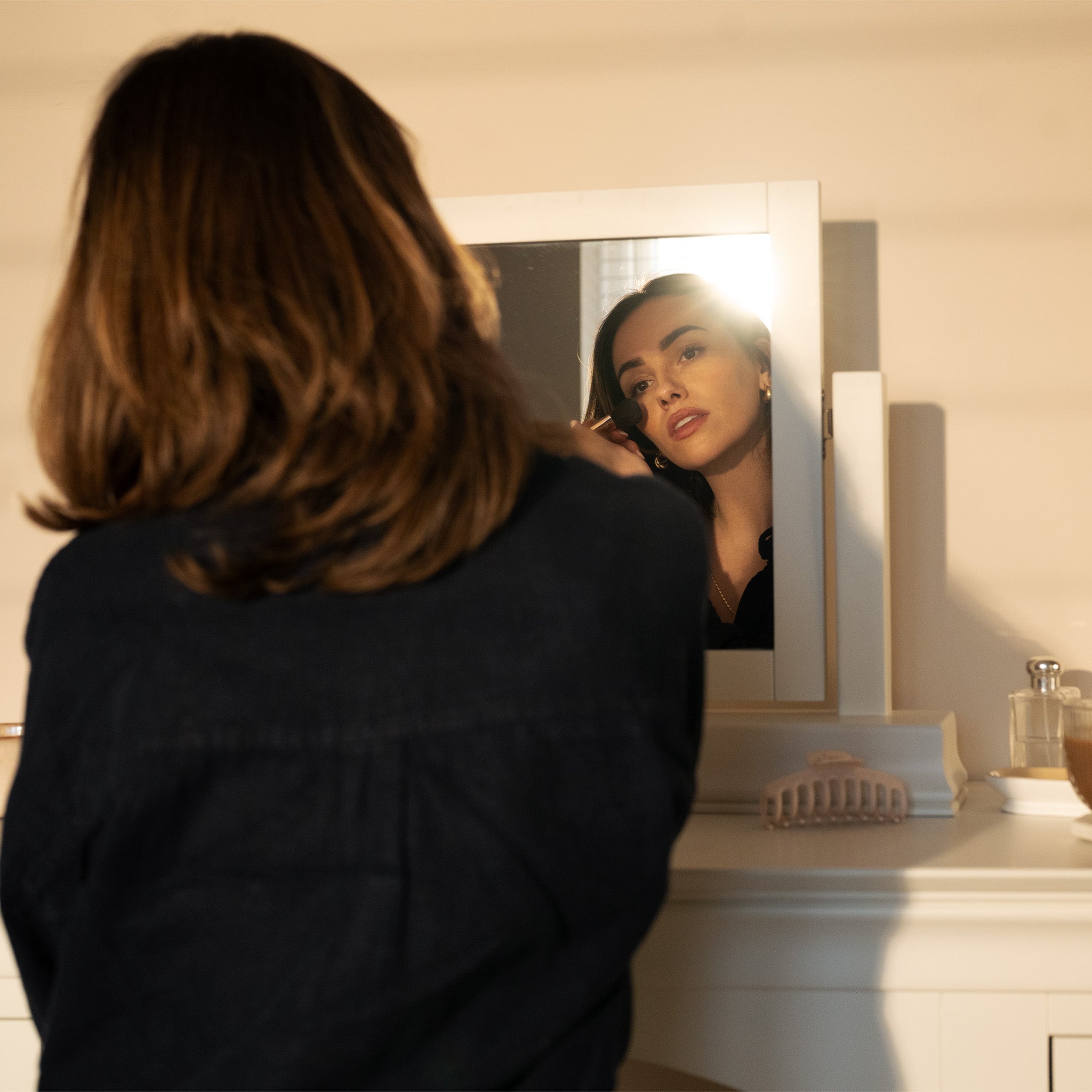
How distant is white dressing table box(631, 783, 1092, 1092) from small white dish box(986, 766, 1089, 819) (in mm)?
225

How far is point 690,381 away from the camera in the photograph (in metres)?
1.21

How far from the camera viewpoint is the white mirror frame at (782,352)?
3.86 feet

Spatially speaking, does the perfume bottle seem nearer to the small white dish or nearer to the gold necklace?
the small white dish

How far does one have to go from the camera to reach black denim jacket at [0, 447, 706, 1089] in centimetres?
48

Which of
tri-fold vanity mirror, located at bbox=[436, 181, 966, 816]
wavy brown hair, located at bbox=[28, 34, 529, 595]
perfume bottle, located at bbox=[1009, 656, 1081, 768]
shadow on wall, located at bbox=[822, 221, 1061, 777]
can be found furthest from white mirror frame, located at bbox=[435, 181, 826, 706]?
wavy brown hair, located at bbox=[28, 34, 529, 595]

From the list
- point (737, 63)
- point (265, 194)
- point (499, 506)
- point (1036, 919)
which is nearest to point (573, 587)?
point (499, 506)

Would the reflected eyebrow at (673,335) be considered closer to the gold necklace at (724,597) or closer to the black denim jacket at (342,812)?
the gold necklace at (724,597)

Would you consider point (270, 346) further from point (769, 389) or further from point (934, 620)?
point (934, 620)

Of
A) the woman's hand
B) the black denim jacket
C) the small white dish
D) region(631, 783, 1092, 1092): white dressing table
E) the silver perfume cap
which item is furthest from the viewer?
the silver perfume cap

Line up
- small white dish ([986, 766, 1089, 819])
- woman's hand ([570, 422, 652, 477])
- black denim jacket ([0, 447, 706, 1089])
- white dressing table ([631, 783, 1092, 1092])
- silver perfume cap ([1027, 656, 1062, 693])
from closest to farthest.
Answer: black denim jacket ([0, 447, 706, 1089]) → woman's hand ([570, 422, 652, 477]) → white dressing table ([631, 783, 1092, 1092]) → small white dish ([986, 766, 1089, 819]) → silver perfume cap ([1027, 656, 1062, 693])

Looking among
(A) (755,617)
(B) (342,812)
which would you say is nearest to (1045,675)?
(A) (755,617)

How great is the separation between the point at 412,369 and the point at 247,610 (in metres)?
0.13

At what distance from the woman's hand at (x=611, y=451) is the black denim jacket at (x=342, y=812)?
3.6 inches

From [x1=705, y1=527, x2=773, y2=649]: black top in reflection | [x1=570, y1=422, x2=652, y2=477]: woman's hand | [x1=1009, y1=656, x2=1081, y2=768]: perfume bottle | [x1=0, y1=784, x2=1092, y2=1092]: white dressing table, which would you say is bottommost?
[x1=0, y1=784, x2=1092, y2=1092]: white dressing table
